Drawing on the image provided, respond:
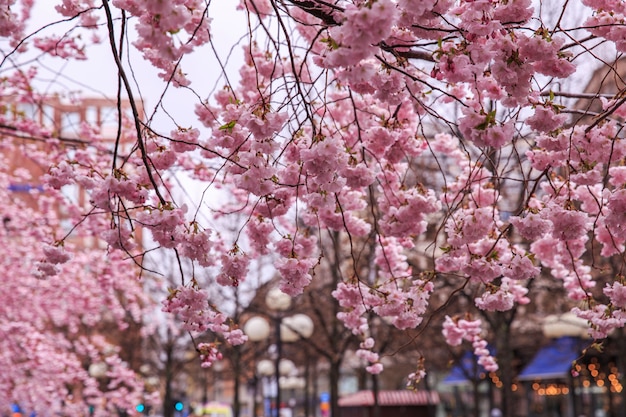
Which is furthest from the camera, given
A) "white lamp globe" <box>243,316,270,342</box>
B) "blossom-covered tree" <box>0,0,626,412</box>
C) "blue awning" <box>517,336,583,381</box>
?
A: "blue awning" <box>517,336,583,381</box>

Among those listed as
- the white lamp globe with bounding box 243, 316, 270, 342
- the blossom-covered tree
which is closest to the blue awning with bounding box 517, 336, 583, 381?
the white lamp globe with bounding box 243, 316, 270, 342

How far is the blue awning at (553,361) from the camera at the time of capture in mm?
20734

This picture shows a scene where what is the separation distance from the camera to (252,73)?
623 centimetres

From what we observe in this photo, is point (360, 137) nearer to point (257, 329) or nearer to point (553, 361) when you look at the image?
point (257, 329)

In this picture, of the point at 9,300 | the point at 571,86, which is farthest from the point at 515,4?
the point at 9,300

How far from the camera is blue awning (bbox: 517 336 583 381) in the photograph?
68.0ft

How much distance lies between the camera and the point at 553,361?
74.7 ft

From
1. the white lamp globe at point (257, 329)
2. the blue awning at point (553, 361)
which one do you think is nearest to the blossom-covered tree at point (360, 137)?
the white lamp globe at point (257, 329)

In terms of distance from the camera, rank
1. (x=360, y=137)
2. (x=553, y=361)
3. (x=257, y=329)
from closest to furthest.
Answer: (x=360, y=137)
(x=257, y=329)
(x=553, y=361)

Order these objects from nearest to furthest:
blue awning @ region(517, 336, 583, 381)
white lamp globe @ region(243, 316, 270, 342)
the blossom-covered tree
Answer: the blossom-covered tree < white lamp globe @ region(243, 316, 270, 342) < blue awning @ region(517, 336, 583, 381)

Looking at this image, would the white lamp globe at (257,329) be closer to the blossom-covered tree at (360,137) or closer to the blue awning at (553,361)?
the blossom-covered tree at (360,137)

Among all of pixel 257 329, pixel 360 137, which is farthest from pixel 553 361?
pixel 360 137

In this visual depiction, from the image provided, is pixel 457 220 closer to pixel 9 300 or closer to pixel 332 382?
pixel 332 382

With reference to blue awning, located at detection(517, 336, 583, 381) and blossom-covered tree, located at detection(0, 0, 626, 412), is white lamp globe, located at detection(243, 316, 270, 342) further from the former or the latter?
blue awning, located at detection(517, 336, 583, 381)
